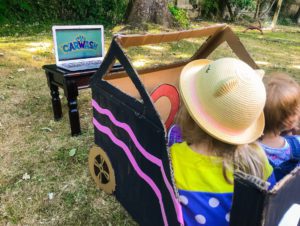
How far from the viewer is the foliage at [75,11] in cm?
855

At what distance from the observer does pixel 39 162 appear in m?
2.38

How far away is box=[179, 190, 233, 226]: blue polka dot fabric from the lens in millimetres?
1226

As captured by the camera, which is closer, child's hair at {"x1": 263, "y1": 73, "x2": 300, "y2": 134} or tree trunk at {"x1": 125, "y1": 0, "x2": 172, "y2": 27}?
child's hair at {"x1": 263, "y1": 73, "x2": 300, "y2": 134}

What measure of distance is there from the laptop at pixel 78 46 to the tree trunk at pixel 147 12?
12.7 feet

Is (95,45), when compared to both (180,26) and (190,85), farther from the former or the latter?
(180,26)

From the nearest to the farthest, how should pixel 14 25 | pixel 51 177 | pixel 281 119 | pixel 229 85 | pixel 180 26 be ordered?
pixel 229 85 → pixel 281 119 → pixel 51 177 → pixel 180 26 → pixel 14 25

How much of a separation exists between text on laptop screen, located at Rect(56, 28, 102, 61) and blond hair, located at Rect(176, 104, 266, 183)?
1636 millimetres

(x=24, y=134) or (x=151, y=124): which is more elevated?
(x=151, y=124)

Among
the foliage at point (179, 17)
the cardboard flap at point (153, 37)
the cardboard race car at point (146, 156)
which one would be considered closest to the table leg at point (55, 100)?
the cardboard race car at point (146, 156)

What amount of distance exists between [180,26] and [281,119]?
5792 millimetres

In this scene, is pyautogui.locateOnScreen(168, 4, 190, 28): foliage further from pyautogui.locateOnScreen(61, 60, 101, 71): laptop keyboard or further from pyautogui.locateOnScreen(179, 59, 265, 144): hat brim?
pyautogui.locateOnScreen(179, 59, 265, 144): hat brim

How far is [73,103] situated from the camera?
2.46m

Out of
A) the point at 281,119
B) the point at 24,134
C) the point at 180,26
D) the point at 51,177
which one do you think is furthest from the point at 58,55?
the point at 180,26

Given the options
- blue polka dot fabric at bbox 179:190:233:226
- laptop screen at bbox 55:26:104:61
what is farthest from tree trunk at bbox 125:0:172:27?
blue polka dot fabric at bbox 179:190:233:226
